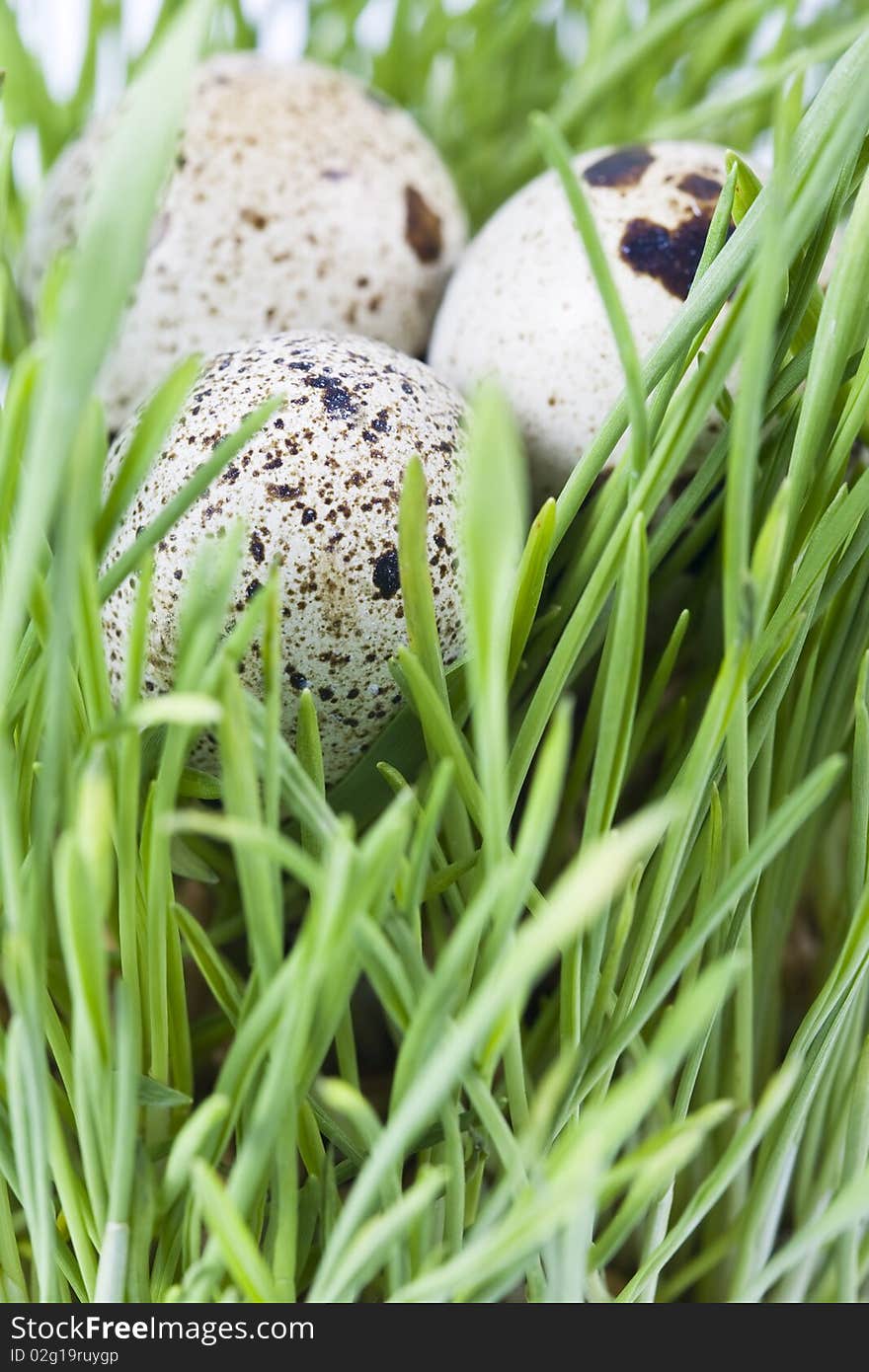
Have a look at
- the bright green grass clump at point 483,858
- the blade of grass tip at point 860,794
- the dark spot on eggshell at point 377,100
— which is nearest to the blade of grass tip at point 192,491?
the bright green grass clump at point 483,858

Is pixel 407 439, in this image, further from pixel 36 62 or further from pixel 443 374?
pixel 36 62

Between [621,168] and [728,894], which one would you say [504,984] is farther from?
[621,168]

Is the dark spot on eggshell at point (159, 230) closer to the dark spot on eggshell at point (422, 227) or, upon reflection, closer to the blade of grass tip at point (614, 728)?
the dark spot on eggshell at point (422, 227)

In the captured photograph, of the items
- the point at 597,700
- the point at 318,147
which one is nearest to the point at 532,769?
the point at 597,700

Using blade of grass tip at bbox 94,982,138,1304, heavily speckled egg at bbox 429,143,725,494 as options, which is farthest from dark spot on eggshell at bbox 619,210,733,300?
blade of grass tip at bbox 94,982,138,1304

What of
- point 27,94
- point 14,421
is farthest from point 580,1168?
point 27,94
